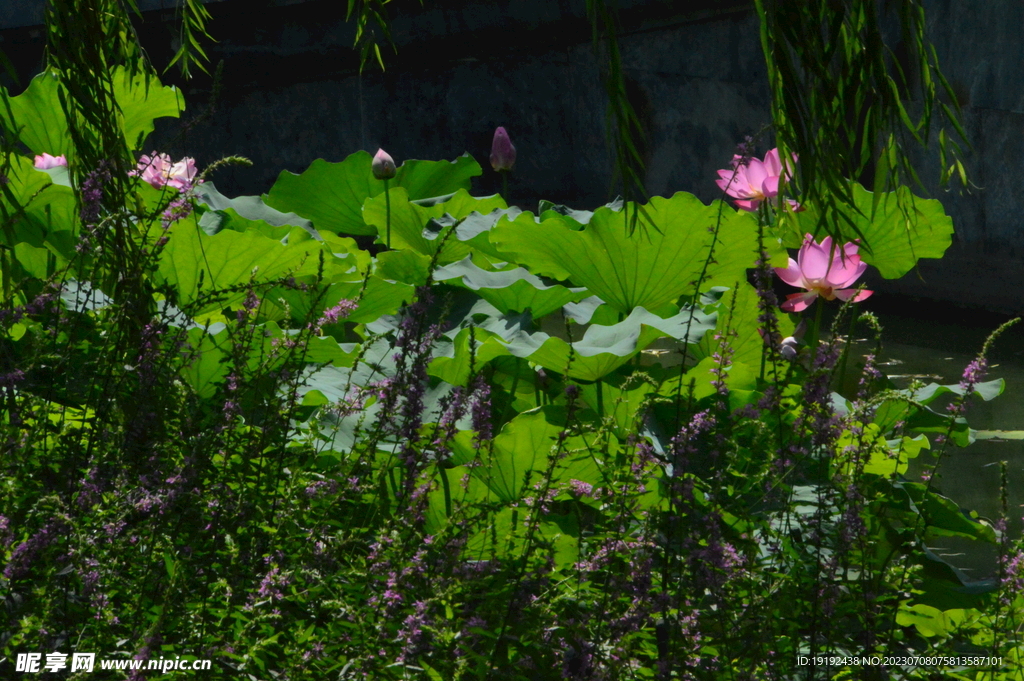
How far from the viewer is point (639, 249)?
204 centimetres

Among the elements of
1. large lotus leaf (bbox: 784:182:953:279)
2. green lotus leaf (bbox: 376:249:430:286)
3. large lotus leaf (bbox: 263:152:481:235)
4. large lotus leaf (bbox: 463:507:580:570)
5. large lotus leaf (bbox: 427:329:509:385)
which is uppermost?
→ large lotus leaf (bbox: 263:152:481:235)

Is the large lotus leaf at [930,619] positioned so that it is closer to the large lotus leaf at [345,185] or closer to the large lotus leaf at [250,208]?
the large lotus leaf at [345,185]

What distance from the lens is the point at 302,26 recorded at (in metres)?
7.06

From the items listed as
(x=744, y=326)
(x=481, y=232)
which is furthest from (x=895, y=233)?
(x=481, y=232)

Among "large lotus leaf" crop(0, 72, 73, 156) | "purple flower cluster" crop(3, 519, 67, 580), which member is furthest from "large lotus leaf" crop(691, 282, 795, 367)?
"large lotus leaf" crop(0, 72, 73, 156)

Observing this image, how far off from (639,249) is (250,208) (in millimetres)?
1407

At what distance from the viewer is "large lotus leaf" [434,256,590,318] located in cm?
215

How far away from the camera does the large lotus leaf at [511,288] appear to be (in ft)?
7.07

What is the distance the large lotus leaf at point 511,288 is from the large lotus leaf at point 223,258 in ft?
0.94

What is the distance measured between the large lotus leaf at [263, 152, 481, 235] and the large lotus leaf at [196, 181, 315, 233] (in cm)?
4

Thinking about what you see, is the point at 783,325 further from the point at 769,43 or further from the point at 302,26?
the point at 302,26

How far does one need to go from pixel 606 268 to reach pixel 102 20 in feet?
3.50

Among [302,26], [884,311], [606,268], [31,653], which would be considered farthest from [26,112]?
[302,26]

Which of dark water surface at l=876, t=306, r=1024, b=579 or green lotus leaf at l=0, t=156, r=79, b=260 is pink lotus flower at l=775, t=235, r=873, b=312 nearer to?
dark water surface at l=876, t=306, r=1024, b=579
